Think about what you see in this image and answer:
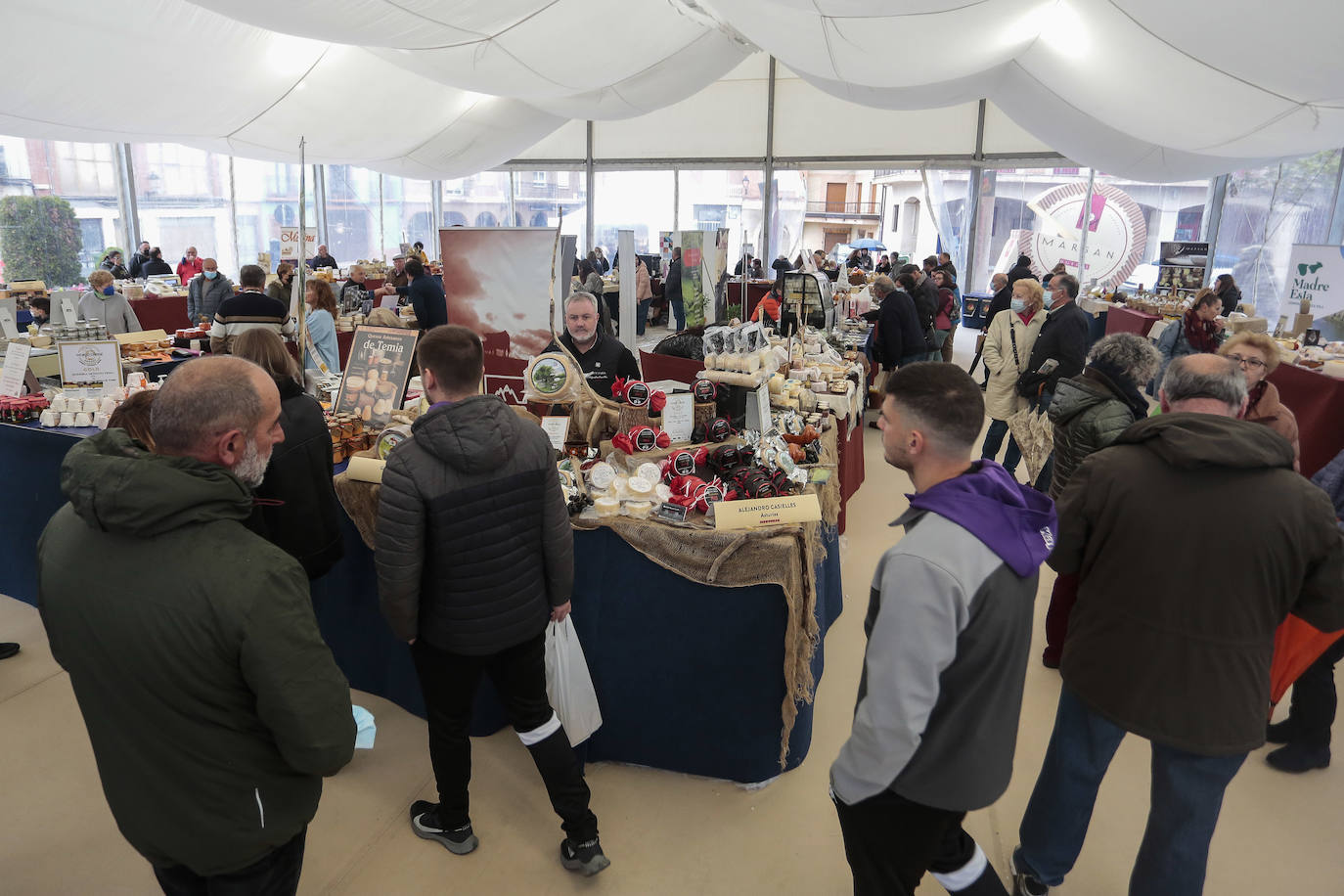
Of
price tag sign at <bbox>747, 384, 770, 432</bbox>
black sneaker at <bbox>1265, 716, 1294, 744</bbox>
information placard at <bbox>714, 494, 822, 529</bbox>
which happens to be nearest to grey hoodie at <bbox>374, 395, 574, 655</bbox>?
information placard at <bbox>714, 494, 822, 529</bbox>

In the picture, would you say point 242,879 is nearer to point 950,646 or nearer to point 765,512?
point 950,646

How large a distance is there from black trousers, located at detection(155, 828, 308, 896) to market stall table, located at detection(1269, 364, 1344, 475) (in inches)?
236

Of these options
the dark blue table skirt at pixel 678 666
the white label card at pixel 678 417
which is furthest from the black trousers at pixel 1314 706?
the white label card at pixel 678 417

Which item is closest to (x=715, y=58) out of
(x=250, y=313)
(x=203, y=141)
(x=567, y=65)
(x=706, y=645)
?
(x=567, y=65)

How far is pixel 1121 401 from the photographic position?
10.6 ft

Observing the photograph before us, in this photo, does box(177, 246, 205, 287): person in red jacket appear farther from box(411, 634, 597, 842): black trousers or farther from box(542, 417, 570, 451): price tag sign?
box(411, 634, 597, 842): black trousers

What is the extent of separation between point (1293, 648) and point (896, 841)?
73.9 inches

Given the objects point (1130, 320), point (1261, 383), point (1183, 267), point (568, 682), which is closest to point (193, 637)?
point (568, 682)

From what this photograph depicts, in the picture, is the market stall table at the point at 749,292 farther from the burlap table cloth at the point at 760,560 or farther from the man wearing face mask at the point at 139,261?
the man wearing face mask at the point at 139,261

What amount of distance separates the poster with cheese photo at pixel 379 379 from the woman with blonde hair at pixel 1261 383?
11.2 ft

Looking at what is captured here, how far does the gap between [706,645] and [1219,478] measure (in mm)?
1514

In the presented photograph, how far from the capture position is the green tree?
1162 cm

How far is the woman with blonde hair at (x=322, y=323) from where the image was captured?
5.51 meters

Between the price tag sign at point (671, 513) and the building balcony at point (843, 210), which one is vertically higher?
the building balcony at point (843, 210)
